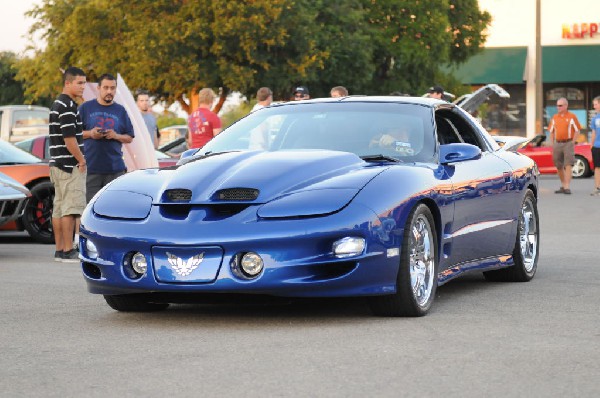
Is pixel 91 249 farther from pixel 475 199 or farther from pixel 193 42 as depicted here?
pixel 193 42

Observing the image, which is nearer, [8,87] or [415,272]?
[415,272]

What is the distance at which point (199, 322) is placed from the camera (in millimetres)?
7777

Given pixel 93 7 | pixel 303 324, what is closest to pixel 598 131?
pixel 303 324

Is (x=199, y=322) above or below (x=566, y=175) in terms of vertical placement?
above

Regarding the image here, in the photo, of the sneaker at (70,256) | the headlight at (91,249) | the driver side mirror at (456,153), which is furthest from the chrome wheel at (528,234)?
the sneaker at (70,256)

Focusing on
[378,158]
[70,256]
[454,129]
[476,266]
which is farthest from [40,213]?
[378,158]

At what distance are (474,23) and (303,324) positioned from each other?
155ft

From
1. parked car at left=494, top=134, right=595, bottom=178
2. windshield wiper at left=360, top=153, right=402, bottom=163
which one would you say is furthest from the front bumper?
parked car at left=494, top=134, right=595, bottom=178

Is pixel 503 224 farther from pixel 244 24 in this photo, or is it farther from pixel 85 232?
pixel 244 24

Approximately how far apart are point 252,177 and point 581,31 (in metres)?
44.9

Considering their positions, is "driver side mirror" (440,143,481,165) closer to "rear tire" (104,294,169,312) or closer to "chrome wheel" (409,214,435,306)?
"chrome wheel" (409,214,435,306)

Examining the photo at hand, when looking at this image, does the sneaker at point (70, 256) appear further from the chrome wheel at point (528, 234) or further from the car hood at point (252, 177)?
the car hood at point (252, 177)

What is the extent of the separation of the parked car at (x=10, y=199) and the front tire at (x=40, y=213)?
1.76 meters

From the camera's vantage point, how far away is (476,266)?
365 inches
